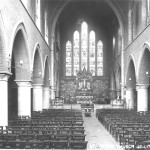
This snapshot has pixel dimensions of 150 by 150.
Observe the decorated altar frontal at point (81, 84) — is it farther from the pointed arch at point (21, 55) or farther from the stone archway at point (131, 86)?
the pointed arch at point (21, 55)

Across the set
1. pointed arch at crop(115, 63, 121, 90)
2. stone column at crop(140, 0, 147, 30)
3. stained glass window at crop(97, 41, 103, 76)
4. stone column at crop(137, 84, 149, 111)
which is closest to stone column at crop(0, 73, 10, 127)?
stone column at crop(140, 0, 147, 30)

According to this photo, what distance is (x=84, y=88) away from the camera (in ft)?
136

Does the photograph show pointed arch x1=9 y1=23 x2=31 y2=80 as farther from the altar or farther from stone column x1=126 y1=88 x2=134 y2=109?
the altar

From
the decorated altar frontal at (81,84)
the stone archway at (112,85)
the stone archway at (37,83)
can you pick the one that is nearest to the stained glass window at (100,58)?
the decorated altar frontal at (81,84)

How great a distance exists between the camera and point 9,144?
920cm

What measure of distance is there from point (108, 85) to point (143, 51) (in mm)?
22928

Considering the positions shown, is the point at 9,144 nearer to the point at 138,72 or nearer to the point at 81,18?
the point at 138,72

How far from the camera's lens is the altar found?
129 feet

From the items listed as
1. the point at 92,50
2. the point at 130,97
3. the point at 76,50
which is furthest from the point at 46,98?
the point at 92,50

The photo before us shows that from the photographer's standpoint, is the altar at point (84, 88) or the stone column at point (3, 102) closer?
the stone column at point (3, 102)

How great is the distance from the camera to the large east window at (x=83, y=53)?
157ft

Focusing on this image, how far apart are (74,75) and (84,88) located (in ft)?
21.9

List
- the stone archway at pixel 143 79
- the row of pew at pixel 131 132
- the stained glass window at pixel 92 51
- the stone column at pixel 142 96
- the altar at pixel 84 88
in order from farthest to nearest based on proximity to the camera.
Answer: the stained glass window at pixel 92 51
the altar at pixel 84 88
the stone column at pixel 142 96
the stone archway at pixel 143 79
the row of pew at pixel 131 132

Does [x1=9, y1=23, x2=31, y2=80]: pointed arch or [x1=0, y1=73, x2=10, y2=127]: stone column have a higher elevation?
[x1=9, y1=23, x2=31, y2=80]: pointed arch
